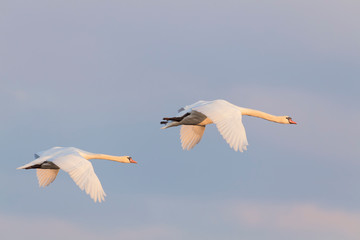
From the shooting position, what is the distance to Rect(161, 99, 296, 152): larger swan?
40188 mm

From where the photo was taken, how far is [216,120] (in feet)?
135

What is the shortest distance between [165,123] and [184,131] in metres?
2.33

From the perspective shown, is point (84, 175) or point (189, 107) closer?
point (84, 175)

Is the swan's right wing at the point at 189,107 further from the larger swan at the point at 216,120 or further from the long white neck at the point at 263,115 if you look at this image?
the long white neck at the point at 263,115

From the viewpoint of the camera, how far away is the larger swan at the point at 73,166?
4062cm

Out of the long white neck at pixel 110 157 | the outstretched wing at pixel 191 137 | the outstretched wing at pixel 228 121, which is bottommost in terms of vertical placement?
the outstretched wing at pixel 228 121

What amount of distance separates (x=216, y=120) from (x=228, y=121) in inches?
20.7

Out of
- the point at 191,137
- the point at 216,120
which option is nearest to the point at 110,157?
the point at 191,137

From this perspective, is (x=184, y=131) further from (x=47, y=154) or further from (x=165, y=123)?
(x=47, y=154)

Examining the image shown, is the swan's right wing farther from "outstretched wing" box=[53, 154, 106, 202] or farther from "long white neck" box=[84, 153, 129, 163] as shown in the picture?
"outstretched wing" box=[53, 154, 106, 202]

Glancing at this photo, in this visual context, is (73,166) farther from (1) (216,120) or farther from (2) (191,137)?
(2) (191,137)

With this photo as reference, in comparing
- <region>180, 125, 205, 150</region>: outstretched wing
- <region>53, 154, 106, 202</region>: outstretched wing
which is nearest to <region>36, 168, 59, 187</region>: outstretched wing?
<region>53, 154, 106, 202</region>: outstretched wing

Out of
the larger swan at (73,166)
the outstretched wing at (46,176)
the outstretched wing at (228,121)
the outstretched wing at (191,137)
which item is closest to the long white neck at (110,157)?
the larger swan at (73,166)

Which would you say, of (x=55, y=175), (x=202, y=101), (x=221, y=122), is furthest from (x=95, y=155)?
(x=221, y=122)
